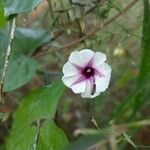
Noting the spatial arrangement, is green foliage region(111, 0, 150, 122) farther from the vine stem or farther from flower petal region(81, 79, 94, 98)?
the vine stem

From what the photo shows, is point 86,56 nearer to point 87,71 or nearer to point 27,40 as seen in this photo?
point 87,71

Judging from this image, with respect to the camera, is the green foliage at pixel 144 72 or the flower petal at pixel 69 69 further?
the green foliage at pixel 144 72

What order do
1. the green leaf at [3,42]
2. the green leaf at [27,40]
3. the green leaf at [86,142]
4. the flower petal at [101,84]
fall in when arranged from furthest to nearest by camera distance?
1. the green leaf at [27,40]
2. the green leaf at [3,42]
3. the flower petal at [101,84]
4. the green leaf at [86,142]

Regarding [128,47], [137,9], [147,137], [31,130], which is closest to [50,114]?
[31,130]

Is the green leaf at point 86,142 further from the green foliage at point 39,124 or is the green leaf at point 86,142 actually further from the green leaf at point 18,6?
the green leaf at point 18,6

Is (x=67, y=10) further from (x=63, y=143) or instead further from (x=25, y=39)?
(x=63, y=143)

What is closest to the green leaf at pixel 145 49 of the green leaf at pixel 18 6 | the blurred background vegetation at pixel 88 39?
the blurred background vegetation at pixel 88 39
